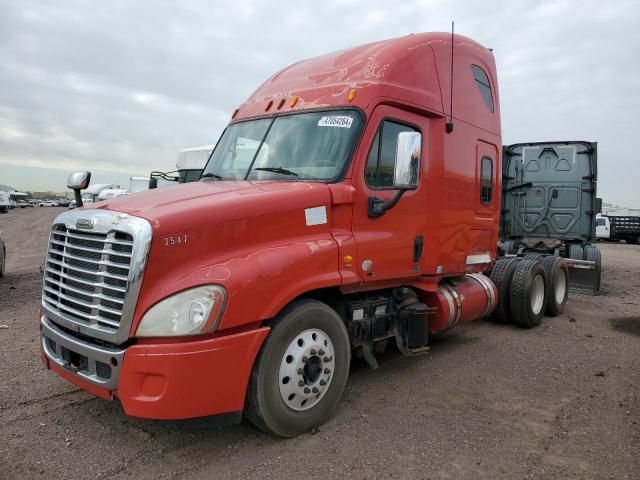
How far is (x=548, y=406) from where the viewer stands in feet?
15.0

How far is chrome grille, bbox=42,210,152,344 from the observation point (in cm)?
321

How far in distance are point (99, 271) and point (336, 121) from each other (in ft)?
7.53

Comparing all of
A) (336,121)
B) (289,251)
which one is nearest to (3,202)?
(336,121)

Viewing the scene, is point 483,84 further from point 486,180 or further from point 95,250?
point 95,250

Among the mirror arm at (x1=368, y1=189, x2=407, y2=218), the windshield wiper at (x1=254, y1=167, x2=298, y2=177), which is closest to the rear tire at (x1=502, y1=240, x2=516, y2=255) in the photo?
the mirror arm at (x1=368, y1=189, x2=407, y2=218)

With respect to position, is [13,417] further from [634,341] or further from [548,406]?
[634,341]

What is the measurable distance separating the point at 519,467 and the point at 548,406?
1.29 meters

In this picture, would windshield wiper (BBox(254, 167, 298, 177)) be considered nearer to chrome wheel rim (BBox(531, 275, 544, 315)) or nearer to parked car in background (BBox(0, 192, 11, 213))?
chrome wheel rim (BBox(531, 275, 544, 315))

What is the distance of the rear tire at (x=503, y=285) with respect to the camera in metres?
7.62

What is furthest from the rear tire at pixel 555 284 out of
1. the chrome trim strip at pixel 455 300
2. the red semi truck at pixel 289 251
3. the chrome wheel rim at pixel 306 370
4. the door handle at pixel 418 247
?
the chrome wheel rim at pixel 306 370

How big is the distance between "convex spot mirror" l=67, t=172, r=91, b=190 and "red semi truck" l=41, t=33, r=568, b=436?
29mm

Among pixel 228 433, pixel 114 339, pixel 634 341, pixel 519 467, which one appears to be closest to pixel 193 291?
pixel 114 339

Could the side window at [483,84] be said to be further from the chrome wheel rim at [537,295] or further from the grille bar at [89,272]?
the grille bar at [89,272]

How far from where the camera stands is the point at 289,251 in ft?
12.2
